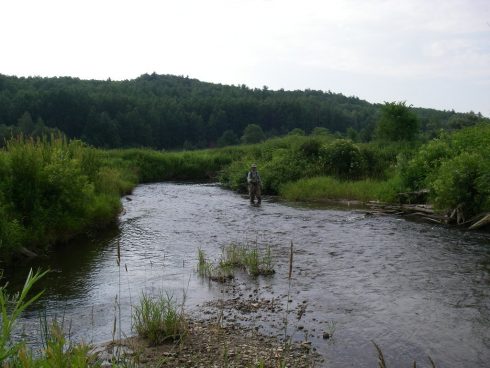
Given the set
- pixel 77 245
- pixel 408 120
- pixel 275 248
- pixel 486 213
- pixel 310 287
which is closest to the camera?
pixel 310 287

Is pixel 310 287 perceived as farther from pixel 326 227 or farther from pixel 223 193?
pixel 223 193

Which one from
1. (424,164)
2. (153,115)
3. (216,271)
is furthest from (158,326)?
(153,115)

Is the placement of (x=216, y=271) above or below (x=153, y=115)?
below

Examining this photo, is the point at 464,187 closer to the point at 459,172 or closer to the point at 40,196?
the point at 459,172

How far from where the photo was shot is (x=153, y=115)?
109m

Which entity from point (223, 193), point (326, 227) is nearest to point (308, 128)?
point (223, 193)

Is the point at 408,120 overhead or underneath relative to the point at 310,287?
overhead

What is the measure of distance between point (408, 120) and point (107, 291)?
135ft

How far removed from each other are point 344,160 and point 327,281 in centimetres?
2282

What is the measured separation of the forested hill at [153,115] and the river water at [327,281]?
4608 cm

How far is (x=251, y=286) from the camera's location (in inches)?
516

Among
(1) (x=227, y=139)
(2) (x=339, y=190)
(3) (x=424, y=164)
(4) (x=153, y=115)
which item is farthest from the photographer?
(1) (x=227, y=139)

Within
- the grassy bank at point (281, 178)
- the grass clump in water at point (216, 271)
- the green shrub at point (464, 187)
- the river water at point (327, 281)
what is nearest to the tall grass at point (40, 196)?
the grassy bank at point (281, 178)

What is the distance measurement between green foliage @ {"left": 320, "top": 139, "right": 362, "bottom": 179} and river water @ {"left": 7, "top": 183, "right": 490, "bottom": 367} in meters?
10.9
